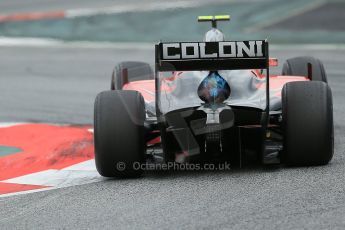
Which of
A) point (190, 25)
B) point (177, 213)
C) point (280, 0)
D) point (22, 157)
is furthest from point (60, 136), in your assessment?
point (280, 0)

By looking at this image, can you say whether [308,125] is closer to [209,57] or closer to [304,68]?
[209,57]

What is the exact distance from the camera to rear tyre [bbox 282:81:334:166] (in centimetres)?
765

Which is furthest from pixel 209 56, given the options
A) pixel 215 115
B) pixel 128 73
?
pixel 128 73

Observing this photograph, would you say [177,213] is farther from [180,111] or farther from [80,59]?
[80,59]

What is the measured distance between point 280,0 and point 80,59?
657 cm

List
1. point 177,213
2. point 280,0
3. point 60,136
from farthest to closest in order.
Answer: point 280,0 < point 60,136 < point 177,213

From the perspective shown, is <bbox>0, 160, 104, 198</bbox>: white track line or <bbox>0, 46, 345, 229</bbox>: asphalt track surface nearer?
<bbox>0, 46, 345, 229</bbox>: asphalt track surface

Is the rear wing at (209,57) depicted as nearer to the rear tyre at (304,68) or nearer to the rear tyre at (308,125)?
the rear tyre at (308,125)

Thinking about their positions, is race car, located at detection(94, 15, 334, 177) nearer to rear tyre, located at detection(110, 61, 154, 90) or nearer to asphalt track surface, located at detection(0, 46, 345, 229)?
asphalt track surface, located at detection(0, 46, 345, 229)

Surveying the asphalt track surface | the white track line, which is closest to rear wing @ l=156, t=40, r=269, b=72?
the asphalt track surface

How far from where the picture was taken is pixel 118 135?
303 inches

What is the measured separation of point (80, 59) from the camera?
60.6 ft

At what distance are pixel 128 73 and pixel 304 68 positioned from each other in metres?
2.07

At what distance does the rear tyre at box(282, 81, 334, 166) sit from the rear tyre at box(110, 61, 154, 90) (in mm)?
2755
